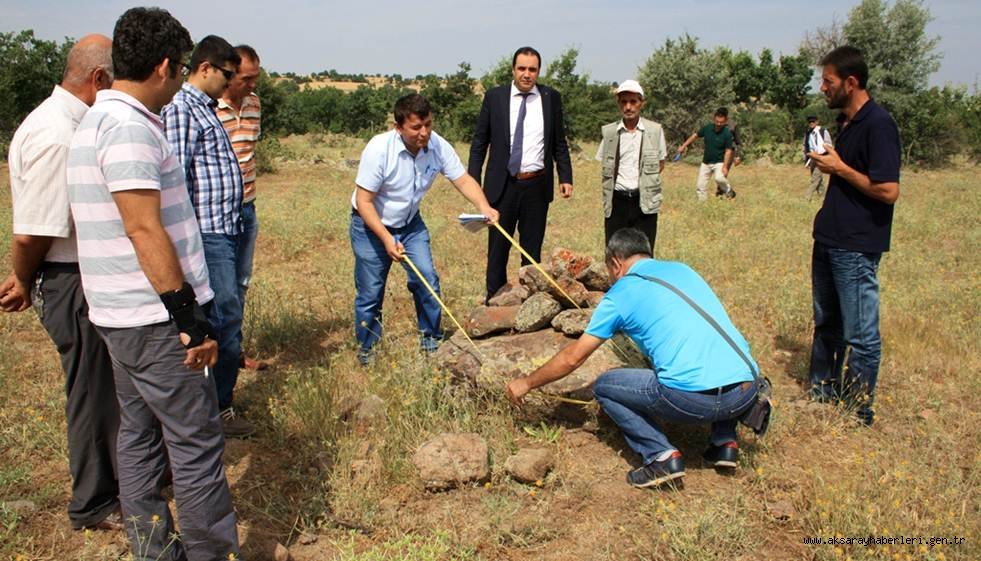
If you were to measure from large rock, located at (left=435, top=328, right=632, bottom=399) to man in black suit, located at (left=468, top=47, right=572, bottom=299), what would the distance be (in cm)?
116

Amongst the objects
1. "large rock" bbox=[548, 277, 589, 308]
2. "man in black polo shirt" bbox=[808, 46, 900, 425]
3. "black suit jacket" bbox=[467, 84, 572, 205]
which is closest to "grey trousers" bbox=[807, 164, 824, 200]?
"black suit jacket" bbox=[467, 84, 572, 205]

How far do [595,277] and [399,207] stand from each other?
1.60 meters

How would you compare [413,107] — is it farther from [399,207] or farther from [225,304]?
[225,304]

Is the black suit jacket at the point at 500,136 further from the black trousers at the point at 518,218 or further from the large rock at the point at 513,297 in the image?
the large rock at the point at 513,297

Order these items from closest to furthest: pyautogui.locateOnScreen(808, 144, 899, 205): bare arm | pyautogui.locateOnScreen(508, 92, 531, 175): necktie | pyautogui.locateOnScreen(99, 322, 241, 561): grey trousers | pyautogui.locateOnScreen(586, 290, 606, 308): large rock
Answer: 1. pyautogui.locateOnScreen(99, 322, 241, 561): grey trousers
2. pyautogui.locateOnScreen(808, 144, 899, 205): bare arm
3. pyautogui.locateOnScreen(586, 290, 606, 308): large rock
4. pyautogui.locateOnScreen(508, 92, 531, 175): necktie

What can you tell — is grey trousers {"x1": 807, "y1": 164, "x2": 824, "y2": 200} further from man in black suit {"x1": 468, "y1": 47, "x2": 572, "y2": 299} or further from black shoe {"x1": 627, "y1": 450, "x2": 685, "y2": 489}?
black shoe {"x1": 627, "y1": 450, "x2": 685, "y2": 489}

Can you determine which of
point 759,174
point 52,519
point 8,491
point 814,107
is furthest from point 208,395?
point 814,107

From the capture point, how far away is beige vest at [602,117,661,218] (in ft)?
19.2

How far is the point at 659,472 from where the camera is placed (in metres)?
3.24

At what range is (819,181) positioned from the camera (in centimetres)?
1174

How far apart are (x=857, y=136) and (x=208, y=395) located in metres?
3.59

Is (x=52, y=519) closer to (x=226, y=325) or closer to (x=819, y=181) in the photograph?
(x=226, y=325)

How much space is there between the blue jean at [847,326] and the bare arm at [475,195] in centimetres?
207

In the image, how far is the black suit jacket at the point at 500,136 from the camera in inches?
210
